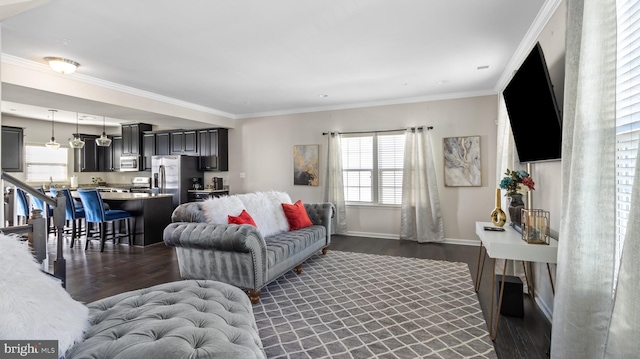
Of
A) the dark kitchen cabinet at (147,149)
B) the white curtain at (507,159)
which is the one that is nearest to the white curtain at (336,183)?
the white curtain at (507,159)

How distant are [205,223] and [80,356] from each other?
2.00 m

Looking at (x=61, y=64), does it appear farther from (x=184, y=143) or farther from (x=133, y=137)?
(x=133, y=137)

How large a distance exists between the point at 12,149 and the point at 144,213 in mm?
4498

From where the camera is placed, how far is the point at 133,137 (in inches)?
302

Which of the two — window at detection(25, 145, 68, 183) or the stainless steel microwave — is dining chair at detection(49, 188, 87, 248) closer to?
the stainless steel microwave

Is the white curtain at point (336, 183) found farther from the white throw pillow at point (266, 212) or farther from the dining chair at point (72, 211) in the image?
the dining chair at point (72, 211)

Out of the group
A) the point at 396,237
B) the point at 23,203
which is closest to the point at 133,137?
the point at 23,203

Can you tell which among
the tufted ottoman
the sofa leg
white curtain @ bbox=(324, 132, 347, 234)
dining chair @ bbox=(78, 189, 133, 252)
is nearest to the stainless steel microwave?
dining chair @ bbox=(78, 189, 133, 252)

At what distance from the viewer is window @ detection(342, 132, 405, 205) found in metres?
5.59

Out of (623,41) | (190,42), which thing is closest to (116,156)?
(190,42)

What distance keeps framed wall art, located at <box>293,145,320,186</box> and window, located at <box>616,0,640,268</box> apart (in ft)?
15.7

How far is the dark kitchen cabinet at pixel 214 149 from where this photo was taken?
6.79 meters

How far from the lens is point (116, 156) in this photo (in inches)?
317

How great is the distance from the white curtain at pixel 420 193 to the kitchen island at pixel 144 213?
4.39 meters
